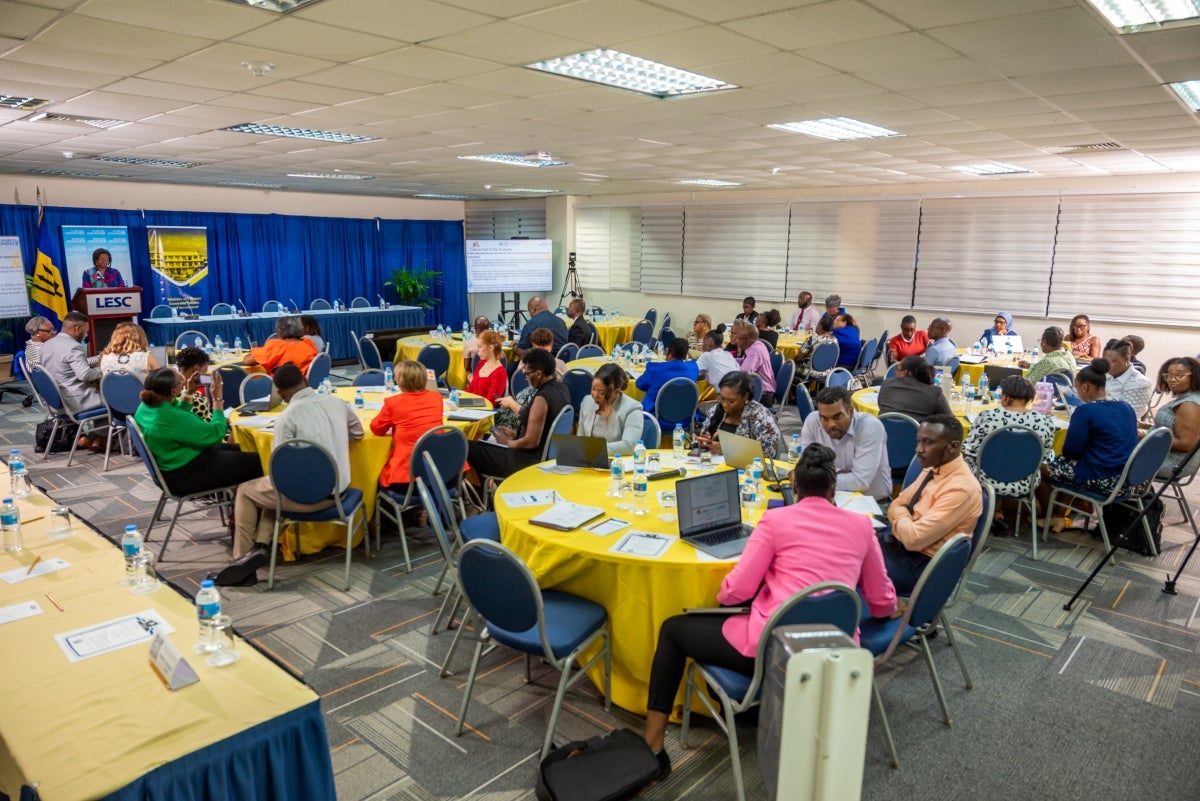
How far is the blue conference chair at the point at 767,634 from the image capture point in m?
2.52

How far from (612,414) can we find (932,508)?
2125 millimetres

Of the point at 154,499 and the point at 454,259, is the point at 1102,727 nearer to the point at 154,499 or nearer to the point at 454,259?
the point at 154,499

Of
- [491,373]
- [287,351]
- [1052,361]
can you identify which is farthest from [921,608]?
[287,351]

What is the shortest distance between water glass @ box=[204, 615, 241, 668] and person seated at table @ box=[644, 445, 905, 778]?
1.59 m

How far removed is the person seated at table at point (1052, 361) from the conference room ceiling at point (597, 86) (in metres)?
1.85

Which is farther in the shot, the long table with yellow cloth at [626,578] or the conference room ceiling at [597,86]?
the conference room ceiling at [597,86]

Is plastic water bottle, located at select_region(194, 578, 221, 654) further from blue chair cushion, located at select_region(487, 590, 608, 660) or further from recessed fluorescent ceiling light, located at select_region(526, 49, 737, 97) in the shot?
recessed fluorescent ceiling light, located at select_region(526, 49, 737, 97)

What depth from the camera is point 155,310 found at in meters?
12.2

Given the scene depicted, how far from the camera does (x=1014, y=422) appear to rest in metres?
5.20

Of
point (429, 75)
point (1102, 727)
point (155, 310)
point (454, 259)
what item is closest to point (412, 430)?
point (429, 75)

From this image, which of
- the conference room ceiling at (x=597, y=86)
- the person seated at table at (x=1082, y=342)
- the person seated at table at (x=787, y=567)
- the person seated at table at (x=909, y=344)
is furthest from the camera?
the person seated at table at (x=909, y=344)

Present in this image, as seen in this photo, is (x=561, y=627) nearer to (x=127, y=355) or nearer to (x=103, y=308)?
(x=127, y=355)

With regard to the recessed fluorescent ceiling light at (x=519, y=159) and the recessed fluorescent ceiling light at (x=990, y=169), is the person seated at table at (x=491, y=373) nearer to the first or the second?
the recessed fluorescent ceiling light at (x=519, y=159)

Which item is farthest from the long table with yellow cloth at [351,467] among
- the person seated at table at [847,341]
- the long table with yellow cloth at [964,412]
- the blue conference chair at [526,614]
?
the person seated at table at [847,341]
